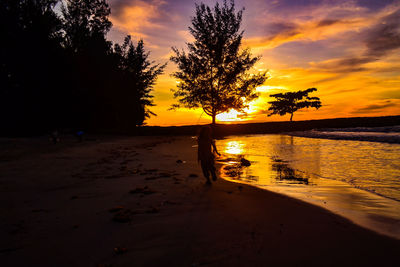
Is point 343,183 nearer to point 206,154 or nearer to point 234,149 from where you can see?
point 206,154

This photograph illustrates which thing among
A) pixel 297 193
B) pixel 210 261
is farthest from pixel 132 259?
pixel 297 193

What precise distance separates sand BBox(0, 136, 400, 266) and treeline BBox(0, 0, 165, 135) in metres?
18.3

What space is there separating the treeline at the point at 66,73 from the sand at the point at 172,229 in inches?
721

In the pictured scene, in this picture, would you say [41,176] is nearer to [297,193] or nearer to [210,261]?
[210,261]

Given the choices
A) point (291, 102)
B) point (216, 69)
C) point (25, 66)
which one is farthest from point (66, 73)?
point (291, 102)

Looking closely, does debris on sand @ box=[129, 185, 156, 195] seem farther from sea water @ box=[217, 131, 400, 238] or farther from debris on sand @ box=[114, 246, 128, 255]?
sea water @ box=[217, 131, 400, 238]

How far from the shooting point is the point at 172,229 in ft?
11.3

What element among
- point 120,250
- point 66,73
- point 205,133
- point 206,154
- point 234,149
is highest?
point 66,73

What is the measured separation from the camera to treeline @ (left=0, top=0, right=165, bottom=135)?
21.5 m

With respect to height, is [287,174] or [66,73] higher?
[66,73]

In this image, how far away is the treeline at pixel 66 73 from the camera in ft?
70.5

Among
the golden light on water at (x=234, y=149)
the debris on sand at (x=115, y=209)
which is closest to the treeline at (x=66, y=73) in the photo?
the golden light on water at (x=234, y=149)

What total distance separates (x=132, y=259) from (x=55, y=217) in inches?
82.9

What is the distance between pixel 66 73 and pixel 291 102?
41.4 meters
